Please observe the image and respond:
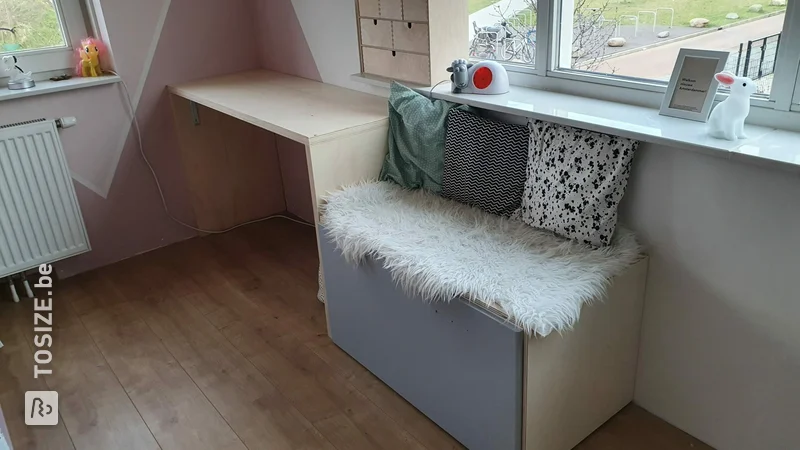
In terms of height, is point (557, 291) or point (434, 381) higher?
point (557, 291)

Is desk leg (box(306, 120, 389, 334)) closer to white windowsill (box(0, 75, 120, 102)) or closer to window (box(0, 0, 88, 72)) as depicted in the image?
white windowsill (box(0, 75, 120, 102))

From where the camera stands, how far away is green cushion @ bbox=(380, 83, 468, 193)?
7.10 feet

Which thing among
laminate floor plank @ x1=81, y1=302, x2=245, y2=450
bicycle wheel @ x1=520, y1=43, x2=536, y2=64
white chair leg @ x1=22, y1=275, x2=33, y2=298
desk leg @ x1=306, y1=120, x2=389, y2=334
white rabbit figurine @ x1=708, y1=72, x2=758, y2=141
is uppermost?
bicycle wheel @ x1=520, y1=43, x2=536, y2=64

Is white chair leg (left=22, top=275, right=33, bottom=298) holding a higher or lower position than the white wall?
lower

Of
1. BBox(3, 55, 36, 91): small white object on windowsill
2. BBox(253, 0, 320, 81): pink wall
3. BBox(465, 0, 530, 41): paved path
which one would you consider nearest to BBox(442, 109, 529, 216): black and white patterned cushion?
BBox(465, 0, 530, 41): paved path

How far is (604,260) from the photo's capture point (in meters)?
1.69

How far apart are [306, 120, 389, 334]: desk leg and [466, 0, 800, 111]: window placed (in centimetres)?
51

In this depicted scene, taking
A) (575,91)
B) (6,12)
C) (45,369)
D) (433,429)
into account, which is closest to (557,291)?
(433,429)

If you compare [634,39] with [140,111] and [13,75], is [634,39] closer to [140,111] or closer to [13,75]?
[140,111]

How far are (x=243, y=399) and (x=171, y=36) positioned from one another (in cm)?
179

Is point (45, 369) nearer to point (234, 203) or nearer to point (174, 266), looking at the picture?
point (174, 266)

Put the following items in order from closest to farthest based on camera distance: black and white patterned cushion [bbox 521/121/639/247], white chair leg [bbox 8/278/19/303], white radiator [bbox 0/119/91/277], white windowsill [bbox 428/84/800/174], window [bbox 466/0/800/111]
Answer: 1. white windowsill [bbox 428/84/800/174]
2. window [bbox 466/0/800/111]
3. black and white patterned cushion [bbox 521/121/639/247]
4. white radiator [bbox 0/119/91/277]
5. white chair leg [bbox 8/278/19/303]

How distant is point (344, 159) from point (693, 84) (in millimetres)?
1091

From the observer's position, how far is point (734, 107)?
1.49m
